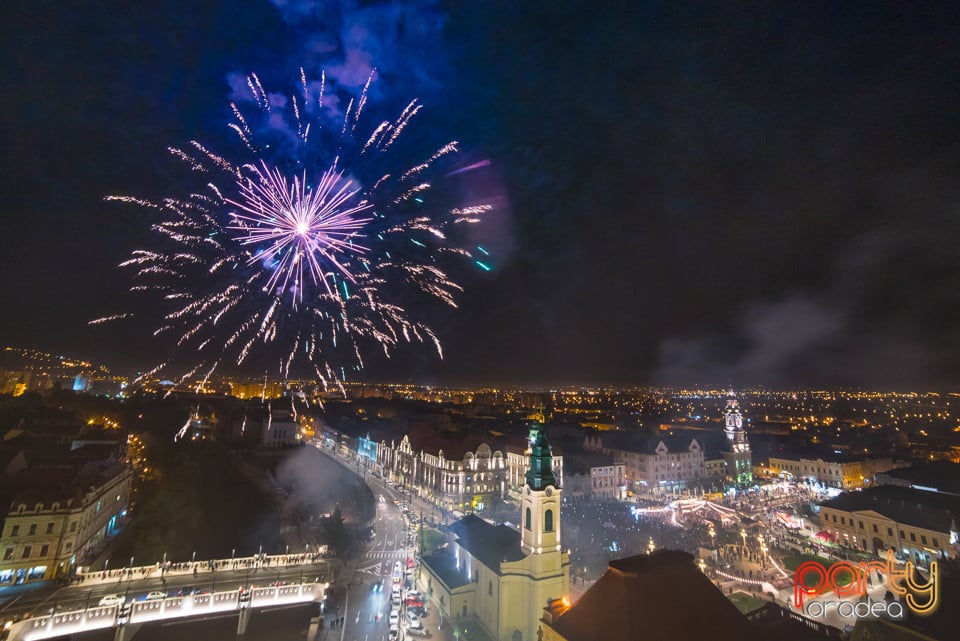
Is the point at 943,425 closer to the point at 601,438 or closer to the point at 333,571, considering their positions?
the point at 601,438

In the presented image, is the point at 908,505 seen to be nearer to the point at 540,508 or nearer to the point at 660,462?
the point at 660,462

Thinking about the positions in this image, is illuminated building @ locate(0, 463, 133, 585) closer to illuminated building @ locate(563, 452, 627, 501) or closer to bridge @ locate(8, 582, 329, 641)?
bridge @ locate(8, 582, 329, 641)

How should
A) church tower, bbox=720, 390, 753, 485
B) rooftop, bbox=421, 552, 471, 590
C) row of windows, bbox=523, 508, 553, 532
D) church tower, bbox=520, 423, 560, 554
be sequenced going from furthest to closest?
church tower, bbox=720, 390, 753, 485 < rooftop, bbox=421, 552, 471, 590 < row of windows, bbox=523, 508, 553, 532 < church tower, bbox=520, 423, 560, 554

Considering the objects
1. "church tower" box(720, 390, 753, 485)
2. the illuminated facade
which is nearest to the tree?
the illuminated facade

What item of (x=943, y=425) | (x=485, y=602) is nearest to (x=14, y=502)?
(x=485, y=602)

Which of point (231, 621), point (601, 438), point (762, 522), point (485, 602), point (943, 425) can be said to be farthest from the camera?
point (943, 425)

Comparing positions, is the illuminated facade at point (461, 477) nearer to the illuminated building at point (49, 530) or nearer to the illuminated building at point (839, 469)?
the illuminated building at point (49, 530)
